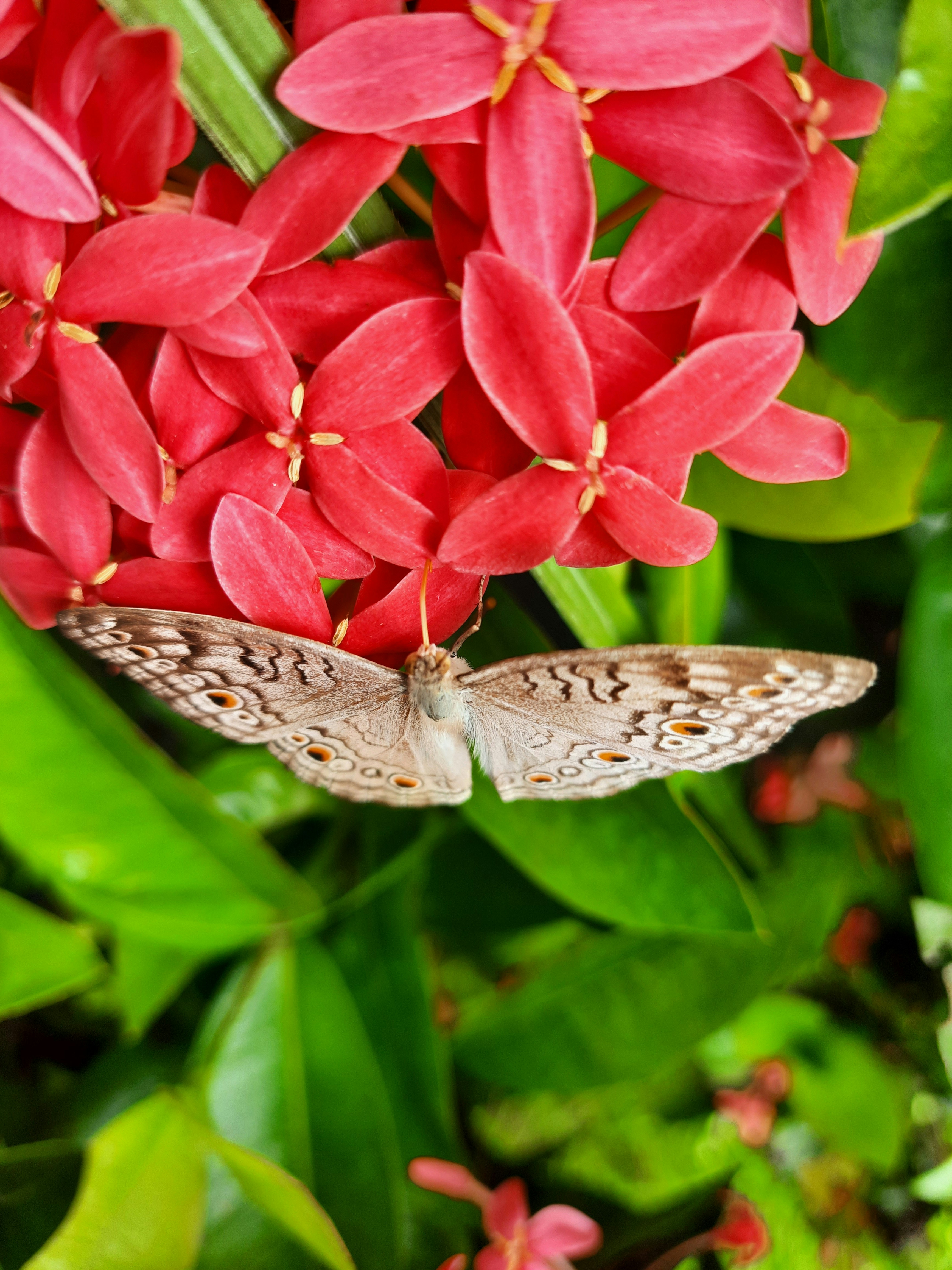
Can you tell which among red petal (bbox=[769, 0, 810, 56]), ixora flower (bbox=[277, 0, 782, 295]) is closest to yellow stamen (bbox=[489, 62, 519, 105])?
ixora flower (bbox=[277, 0, 782, 295])

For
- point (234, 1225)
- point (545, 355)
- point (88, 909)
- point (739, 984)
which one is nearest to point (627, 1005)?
point (739, 984)

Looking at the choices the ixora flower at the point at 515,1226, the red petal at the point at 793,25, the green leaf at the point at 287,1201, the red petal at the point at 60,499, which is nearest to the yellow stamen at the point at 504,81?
the red petal at the point at 793,25

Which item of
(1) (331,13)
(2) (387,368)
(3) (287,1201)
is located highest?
(1) (331,13)

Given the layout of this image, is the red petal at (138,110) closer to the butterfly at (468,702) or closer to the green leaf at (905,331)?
the butterfly at (468,702)

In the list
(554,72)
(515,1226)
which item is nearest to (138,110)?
(554,72)

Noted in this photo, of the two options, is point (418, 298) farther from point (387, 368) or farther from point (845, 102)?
point (845, 102)

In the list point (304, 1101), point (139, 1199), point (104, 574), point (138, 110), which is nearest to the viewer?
point (138, 110)

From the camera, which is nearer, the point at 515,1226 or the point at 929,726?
the point at 929,726
